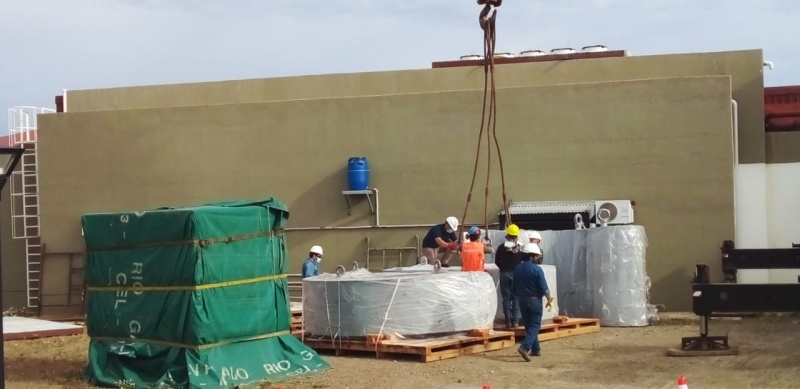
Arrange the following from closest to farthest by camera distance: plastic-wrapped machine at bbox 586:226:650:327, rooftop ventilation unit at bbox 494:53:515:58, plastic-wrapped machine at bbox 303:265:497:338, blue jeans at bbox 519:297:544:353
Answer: blue jeans at bbox 519:297:544:353 → plastic-wrapped machine at bbox 303:265:497:338 → plastic-wrapped machine at bbox 586:226:650:327 → rooftop ventilation unit at bbox 494:53:515:58

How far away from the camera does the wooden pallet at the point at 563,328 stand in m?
15.9

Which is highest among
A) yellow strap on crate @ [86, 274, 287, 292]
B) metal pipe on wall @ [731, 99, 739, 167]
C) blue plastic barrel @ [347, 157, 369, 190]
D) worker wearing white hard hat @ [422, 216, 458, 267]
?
metal pipe on wall @ [731, 99, 739, 167]

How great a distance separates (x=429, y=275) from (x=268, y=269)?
248 cm

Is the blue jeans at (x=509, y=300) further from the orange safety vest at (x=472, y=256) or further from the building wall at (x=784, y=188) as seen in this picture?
the building wall at (x=784, y=188)

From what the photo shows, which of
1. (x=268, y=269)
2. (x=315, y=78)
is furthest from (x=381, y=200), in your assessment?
(x=268, y=269)

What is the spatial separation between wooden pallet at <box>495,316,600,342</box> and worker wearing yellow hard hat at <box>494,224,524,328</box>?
8.8 inches

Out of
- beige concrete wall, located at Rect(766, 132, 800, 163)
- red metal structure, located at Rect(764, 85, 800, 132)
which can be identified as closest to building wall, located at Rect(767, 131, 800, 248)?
beige concrete wall, located at Rect(766, 132, 800, 163)

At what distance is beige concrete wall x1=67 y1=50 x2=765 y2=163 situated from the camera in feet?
70.0

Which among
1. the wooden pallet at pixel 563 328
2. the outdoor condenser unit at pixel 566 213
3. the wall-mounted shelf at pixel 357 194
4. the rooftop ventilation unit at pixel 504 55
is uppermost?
the rooftop ventilation unit at pixel 504 55

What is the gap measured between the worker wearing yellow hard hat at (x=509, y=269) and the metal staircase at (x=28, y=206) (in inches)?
525

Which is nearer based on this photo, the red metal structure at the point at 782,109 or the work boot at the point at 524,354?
the work boot at the point at 524,354

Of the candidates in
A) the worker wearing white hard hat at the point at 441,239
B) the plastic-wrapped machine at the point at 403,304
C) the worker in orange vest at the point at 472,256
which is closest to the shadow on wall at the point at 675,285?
the worker wearing white hard hat at the point at 441,239

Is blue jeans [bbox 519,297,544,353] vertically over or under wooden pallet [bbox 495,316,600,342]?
over

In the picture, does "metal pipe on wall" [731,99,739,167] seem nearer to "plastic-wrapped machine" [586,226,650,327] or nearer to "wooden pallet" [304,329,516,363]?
"plastic-wrapped machine" [586,226,650,327]
